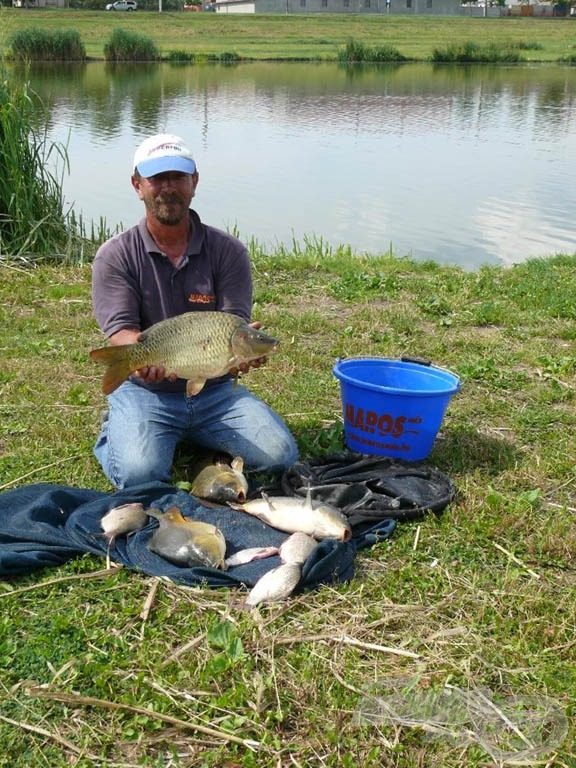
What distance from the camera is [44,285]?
23.4 feet

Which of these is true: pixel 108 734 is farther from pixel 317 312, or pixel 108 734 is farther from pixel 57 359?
pixel 317 312

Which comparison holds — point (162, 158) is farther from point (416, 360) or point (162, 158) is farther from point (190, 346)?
point (416, 360)

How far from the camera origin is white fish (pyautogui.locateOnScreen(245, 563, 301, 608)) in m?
3.04

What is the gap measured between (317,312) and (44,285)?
224cm

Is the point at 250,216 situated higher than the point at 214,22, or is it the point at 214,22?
the point at 214,22

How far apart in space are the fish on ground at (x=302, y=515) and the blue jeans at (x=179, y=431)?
418 millimetres

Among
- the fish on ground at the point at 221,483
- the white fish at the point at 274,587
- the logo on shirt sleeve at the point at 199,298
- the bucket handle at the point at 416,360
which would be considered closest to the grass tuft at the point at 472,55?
the bucket handle at the point at 416,360

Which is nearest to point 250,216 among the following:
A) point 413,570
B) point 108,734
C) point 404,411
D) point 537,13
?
point 404,411

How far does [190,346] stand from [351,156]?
1379cm

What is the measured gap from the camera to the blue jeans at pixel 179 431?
12.7 feet

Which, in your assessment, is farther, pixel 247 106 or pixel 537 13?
pixel 537 13

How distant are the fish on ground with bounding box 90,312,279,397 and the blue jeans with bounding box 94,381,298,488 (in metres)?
0.41

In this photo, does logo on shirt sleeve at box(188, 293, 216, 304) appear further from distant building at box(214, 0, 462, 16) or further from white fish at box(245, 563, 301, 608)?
distant building at box(214, 0, 462, 16)

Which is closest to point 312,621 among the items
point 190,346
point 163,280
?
point 190,346
